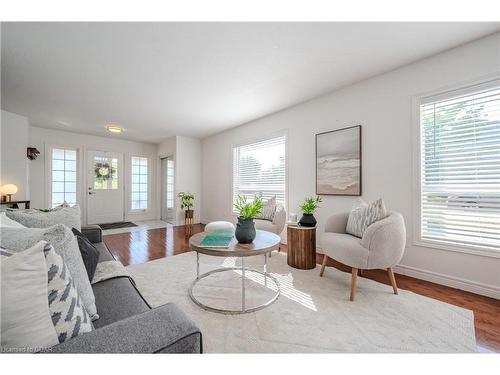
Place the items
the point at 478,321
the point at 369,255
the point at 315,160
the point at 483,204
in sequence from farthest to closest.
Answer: the point at 315,160 < the point at 483,204 < the point at 369,255 < the point at 478,321

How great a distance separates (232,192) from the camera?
16.3ft

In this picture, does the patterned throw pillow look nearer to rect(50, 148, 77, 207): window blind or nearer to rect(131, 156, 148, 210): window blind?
rect(50, 148, 77, 207): window blind

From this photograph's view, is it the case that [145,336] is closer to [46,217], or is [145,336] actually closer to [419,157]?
[46,217]

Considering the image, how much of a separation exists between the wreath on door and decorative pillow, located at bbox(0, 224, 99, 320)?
5674mm

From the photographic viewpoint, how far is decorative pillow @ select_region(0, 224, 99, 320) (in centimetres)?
82

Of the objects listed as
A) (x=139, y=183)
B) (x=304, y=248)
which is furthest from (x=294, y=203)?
(x=139, y=183)

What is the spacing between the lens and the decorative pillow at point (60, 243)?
82 centimetres

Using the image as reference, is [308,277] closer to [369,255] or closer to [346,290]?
[346,290]

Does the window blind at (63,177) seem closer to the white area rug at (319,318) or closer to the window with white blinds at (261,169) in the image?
the window with white blinds at (261,169)

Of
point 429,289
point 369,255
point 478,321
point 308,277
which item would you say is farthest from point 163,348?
point 429,289

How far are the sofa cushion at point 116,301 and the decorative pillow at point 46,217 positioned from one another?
2.15ft

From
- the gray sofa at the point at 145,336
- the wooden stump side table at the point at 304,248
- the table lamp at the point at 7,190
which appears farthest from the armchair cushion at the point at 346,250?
the table lamp at the point at 7,190

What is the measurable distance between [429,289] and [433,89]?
2.07 meters
